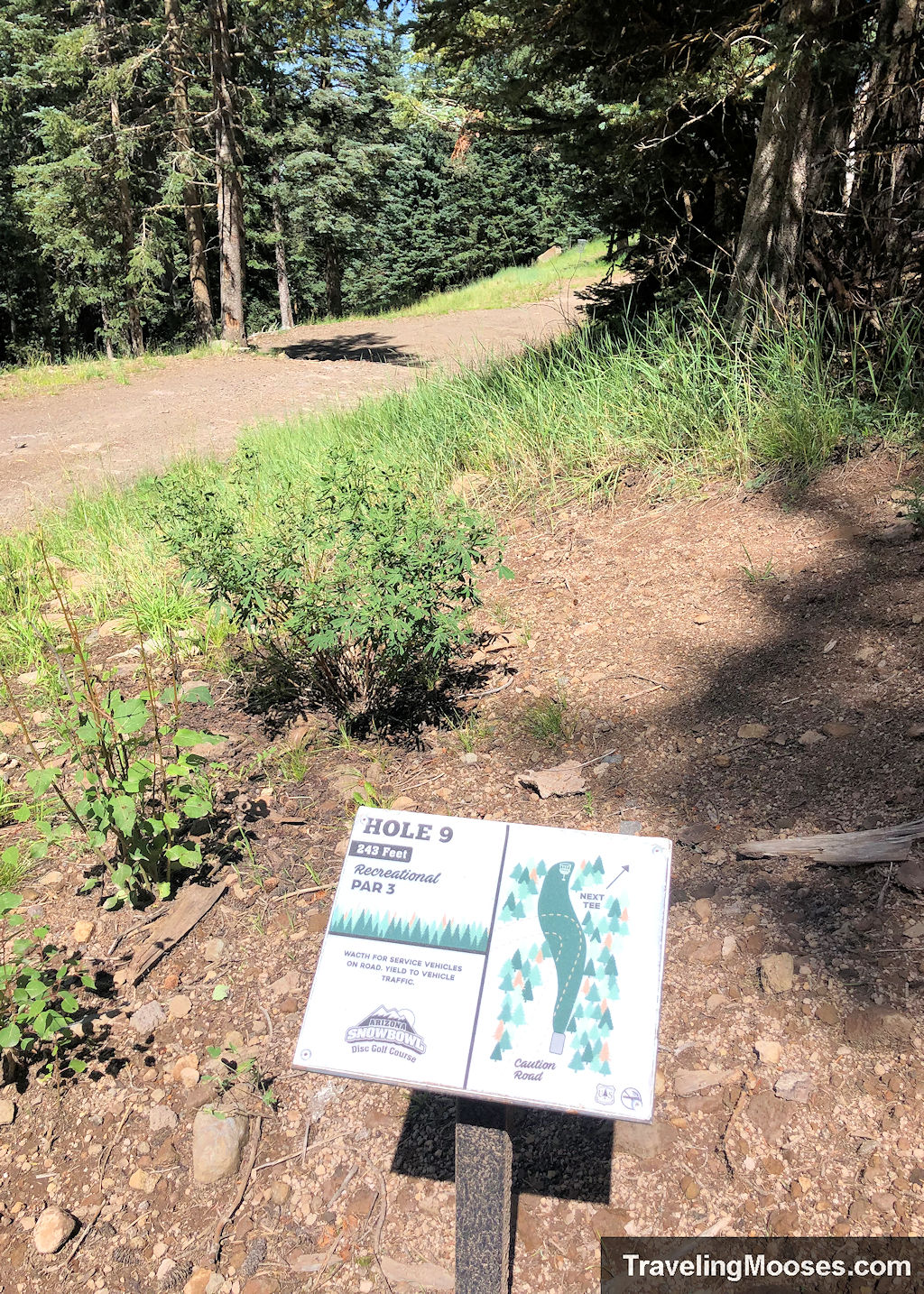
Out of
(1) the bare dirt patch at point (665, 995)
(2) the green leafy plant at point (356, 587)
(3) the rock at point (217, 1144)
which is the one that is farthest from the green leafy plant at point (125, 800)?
(3) the rock at point (217, 1144)

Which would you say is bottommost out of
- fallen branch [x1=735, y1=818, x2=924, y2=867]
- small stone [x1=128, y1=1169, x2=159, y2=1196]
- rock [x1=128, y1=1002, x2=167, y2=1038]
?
small stone [x1=128, y1=1169, x2=159, y2=1196]

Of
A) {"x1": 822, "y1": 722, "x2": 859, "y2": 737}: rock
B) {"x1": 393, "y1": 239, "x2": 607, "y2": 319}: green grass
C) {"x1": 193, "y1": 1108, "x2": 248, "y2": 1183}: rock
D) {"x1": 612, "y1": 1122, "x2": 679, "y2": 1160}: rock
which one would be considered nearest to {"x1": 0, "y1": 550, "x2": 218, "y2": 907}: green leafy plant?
{"x1": 193, "y1": 1108, "x2": 248, "y2": 1183}: rock

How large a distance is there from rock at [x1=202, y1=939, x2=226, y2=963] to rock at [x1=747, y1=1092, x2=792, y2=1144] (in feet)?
4.53

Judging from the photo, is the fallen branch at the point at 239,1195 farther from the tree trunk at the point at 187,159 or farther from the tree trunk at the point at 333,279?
the tree trunk at the point at 333,279

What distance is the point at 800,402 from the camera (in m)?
4.16

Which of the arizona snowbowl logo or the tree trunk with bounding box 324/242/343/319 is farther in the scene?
the tree trunk with bounding box 324/242/343/319

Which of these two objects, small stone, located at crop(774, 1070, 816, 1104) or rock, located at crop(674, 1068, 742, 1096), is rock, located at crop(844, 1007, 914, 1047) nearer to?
small stone, located at crop(774, 1070, 816, 1104)

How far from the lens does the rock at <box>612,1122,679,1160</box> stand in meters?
1.86

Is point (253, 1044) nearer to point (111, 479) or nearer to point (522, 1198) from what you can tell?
point (522, 1198)

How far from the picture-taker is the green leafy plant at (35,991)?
2.01 meters

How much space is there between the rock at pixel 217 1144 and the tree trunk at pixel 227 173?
13.7 meters

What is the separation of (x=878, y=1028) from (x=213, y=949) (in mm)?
1646

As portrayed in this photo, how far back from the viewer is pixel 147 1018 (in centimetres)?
227

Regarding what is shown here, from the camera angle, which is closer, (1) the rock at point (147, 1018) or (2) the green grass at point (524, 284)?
(1) the rock at point (147, 1018)
